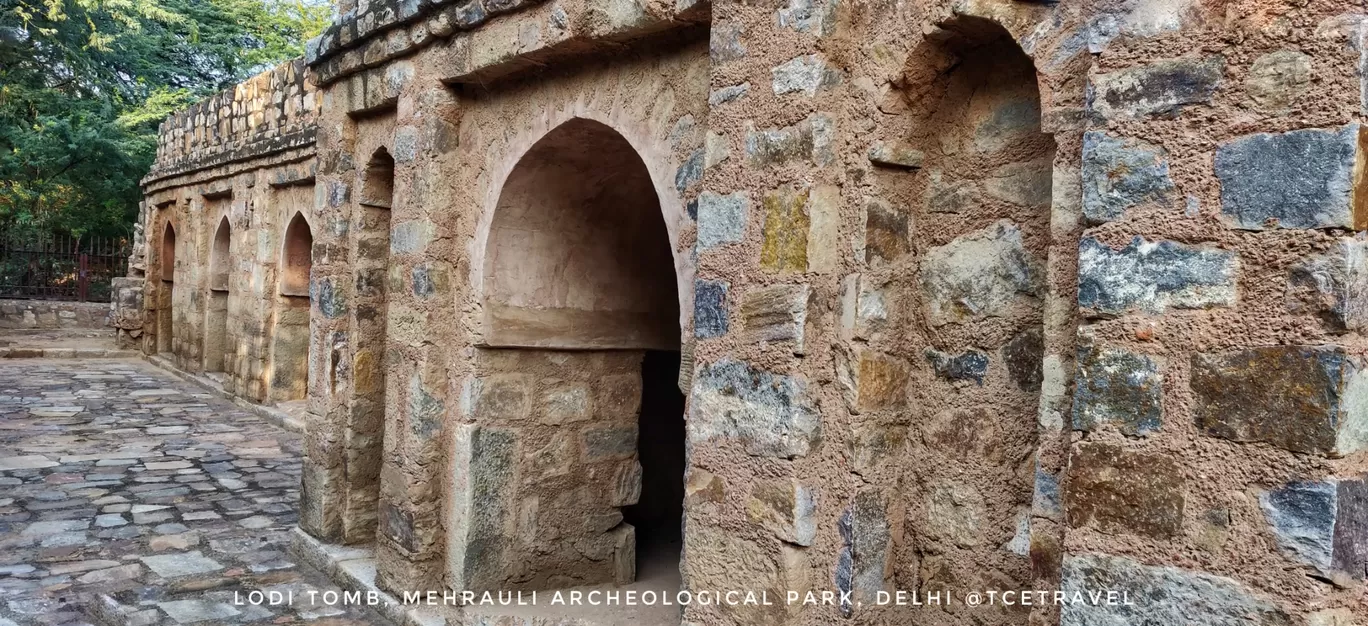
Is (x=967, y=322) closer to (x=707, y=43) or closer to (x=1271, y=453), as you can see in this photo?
(x=1271, y=453)

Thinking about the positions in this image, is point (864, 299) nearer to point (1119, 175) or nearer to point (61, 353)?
point (1119, 175)

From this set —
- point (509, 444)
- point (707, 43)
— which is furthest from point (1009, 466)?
point (509, 444)

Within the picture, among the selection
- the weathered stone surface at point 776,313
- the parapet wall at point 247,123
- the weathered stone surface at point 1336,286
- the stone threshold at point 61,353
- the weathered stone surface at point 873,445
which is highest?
the parapet wall at point 247,123

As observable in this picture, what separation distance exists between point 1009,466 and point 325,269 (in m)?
3.87

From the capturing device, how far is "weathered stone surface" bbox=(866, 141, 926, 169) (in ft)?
7.79

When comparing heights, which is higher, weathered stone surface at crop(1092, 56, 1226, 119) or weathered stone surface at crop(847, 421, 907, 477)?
weathered stone surface at crop(1092, 56, 1226, 119)

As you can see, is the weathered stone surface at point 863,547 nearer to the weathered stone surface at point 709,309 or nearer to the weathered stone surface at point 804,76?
the weathered stone surface at point 709,309

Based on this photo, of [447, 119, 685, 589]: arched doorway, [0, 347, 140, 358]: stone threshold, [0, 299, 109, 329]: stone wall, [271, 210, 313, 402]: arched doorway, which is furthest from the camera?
[0, 299, 109, 329]: stone wall

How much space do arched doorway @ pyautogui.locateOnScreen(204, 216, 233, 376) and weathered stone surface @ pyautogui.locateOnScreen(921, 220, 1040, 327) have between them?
37.0ft

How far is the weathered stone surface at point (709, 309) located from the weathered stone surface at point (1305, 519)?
141cm

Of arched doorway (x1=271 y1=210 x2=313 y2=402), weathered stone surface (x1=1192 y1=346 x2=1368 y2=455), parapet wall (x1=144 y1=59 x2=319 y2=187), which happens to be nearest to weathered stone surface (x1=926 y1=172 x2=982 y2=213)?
weathered stone surface (x1=1192 y1=346 x2=1368 y2=455)

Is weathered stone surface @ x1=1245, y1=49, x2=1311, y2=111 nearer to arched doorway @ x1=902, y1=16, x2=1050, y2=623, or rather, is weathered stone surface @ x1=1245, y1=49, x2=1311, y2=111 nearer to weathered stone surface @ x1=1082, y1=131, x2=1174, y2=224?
weathered stone surface @ x1=1082, y1=131, x2=1174, y2=224

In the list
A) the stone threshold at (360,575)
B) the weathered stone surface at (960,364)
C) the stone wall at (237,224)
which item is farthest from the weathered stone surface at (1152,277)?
the stone wall at (237,224)

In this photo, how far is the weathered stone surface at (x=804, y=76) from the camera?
2.43 meters
